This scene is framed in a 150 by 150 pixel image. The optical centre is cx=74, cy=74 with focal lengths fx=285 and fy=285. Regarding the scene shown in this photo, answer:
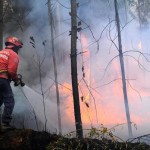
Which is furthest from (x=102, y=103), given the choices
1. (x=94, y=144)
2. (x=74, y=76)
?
(x=94, y=144)

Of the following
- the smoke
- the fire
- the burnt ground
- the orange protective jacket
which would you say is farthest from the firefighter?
the smoke

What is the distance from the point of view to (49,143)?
14.7ft

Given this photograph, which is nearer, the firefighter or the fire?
the firefighter

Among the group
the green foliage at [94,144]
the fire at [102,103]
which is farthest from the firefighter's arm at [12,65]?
the fire at [102,103]

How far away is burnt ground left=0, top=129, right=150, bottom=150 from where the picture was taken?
406 centimetres

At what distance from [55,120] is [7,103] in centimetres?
740

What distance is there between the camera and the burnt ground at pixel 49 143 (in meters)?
4.06

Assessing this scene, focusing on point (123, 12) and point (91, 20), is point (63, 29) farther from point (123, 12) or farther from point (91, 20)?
point (123, 12)

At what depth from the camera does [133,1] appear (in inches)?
870

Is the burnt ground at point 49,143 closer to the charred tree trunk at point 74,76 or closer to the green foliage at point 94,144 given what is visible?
the green foliage at point 94,144

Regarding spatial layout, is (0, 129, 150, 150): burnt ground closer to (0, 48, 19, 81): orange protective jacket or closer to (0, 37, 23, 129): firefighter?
(0, 37, 23, 129): firefighter

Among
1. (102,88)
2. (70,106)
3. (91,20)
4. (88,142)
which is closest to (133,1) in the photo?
(91,20)

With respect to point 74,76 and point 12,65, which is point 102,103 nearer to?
point 74,76

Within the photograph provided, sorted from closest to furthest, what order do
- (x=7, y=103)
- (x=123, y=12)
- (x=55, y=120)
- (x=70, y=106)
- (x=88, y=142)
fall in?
(x=88, y=142) → (x=7, y=103) → (x=55, y=120) → (x=70, y=106) → (x=123, y=12)
